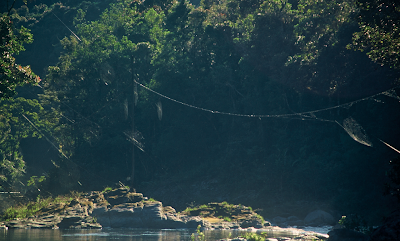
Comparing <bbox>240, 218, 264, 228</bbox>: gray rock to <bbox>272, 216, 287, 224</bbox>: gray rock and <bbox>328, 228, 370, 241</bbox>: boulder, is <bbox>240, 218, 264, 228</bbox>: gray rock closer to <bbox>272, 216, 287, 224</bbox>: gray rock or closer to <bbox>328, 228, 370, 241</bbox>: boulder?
<bbox>272, 216, 287, 224</bbox>: gray rock

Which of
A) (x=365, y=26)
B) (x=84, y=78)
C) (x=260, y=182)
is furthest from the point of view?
(x=84, y=78)

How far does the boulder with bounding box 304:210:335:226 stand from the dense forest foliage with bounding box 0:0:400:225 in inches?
58.6

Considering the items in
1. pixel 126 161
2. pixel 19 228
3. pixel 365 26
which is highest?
pixel 365 26

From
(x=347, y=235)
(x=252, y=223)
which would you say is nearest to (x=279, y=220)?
(x=252, y=223)

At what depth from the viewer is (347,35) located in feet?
126

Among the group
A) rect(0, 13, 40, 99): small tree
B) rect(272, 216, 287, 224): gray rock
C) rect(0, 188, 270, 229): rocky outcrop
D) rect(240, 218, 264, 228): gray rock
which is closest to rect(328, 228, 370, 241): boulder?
rect(240, 218, 264, 228): gray rock

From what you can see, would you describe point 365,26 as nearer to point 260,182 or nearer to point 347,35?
point 347,35

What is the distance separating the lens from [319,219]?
33.9 meters

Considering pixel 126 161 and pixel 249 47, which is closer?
pixel 249 47

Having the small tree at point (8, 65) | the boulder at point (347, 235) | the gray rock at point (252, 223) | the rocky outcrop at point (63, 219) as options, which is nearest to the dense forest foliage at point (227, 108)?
the gray rock at point (252, 223)

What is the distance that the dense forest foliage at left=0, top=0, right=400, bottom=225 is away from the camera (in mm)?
37500

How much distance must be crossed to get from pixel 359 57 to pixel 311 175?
1107cm

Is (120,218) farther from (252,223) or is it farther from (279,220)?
(279,220)

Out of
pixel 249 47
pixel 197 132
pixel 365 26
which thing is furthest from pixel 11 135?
pixel 365 26
